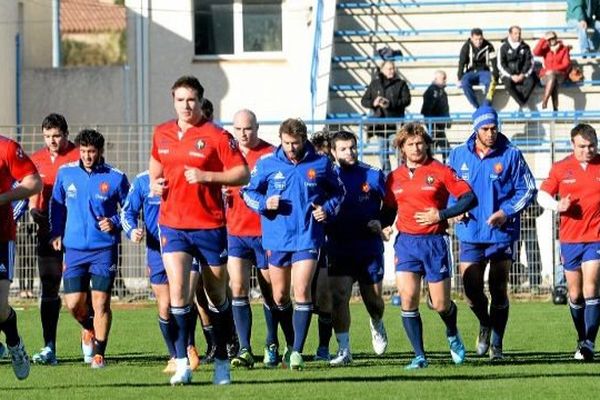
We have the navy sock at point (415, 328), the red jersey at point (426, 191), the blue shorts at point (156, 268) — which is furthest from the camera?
the blue shorts at point (156, 268)

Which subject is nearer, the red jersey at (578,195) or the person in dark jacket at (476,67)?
the red jersey at (578,195)

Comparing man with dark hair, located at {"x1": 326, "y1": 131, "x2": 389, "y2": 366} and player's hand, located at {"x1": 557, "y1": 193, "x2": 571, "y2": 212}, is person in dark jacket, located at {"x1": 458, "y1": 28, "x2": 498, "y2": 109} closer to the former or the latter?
man with dark hair, located at {"x1": 326, "y1": 131, "x2": 389, "y2": 366}

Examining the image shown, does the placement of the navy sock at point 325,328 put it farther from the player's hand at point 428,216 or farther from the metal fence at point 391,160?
the metal fence at point 391,160

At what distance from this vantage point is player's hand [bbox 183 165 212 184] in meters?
12.3

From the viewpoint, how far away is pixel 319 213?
565 inches

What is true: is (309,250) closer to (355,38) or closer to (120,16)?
(355,38)

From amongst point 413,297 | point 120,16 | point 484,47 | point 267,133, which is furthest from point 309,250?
point 120,16

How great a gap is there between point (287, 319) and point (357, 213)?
1.29 metres

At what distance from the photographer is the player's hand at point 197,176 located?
12.3m

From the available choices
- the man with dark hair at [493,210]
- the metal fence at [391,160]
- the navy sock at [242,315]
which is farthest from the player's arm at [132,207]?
the metal fence at [391,160]

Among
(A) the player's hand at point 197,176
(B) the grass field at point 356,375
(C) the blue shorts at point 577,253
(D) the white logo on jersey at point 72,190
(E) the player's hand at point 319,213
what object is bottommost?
(B) the grass field at point 356,375

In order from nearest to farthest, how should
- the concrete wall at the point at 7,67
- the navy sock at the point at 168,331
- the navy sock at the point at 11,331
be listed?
the navy sock at the point at 11,331 → the navy sock at the point at 168,331 → the concrete wall at the point at 7,67

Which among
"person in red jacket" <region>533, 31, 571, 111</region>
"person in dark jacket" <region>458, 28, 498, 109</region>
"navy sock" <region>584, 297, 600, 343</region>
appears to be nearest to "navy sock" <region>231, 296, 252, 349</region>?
"navy sock" <region>584, 297, 600, 343</region>

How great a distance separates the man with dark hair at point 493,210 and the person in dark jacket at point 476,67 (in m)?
11.3
